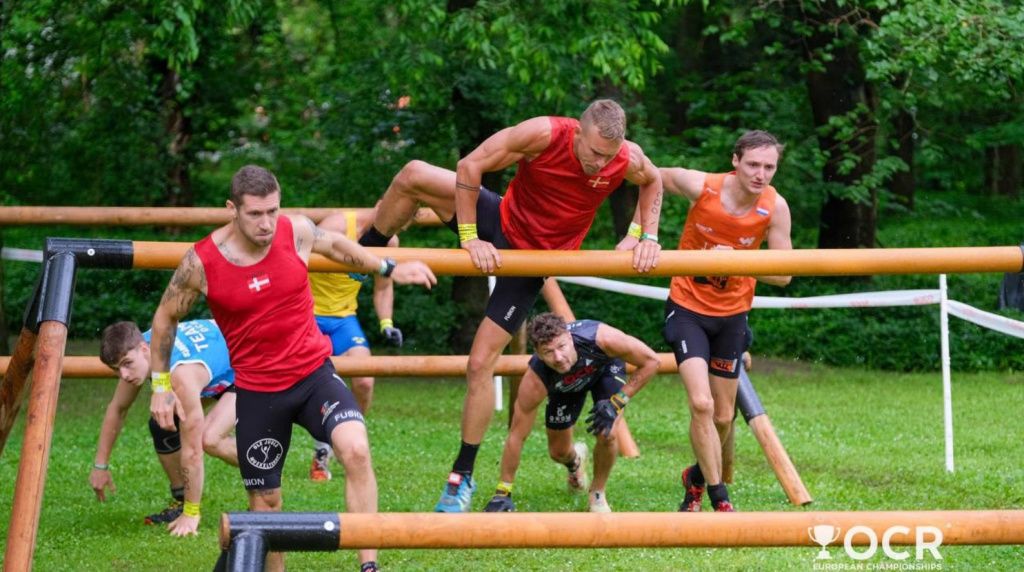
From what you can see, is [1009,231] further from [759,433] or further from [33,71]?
[33,71]

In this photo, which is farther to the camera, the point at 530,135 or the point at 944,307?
the point at 944,307

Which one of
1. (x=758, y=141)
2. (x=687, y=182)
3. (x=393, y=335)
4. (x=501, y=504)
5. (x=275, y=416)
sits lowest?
(x=501, y=504)

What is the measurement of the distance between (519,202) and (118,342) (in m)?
2.41

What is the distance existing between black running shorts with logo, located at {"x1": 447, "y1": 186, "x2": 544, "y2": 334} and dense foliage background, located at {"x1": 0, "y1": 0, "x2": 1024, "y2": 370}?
4452 millimetres

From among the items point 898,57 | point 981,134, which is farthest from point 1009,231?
point 898,57

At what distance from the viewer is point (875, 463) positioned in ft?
28.3

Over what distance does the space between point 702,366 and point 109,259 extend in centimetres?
328

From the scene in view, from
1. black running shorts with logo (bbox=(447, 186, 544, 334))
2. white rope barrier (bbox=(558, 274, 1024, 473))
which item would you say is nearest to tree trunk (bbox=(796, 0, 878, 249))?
white rope barrier (bbox=(558, 274, 1024, 473))

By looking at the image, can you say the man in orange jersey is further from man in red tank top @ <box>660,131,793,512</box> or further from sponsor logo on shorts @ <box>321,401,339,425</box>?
sponsor logo on shorts @ <box>321,401,339,425</box>

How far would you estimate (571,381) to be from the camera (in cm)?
727

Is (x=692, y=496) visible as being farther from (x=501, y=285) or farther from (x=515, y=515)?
(x=515, y=515)

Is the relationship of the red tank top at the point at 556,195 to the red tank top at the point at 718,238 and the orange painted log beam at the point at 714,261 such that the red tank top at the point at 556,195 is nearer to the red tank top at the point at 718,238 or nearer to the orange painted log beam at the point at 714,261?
the orange painted log beam at the point at 714,261

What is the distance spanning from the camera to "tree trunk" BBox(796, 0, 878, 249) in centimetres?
1289

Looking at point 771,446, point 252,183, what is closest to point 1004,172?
point 771,446
